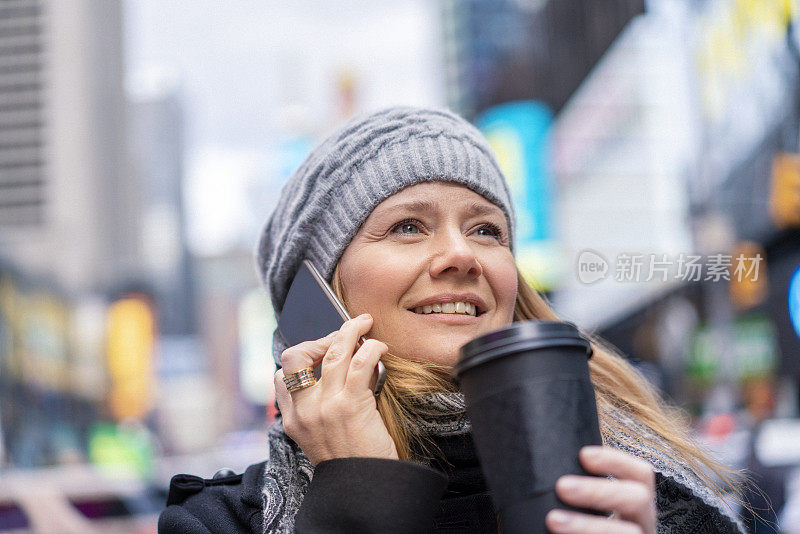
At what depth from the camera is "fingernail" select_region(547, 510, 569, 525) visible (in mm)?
1281

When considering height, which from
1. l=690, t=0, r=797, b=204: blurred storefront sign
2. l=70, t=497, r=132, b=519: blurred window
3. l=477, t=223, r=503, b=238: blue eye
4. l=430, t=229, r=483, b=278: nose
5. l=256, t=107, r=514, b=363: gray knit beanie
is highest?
l=690, t=0, r=797, b=204: blurred storefront sign

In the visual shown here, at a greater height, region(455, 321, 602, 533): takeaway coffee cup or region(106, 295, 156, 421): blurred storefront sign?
region(106, 295, 156, 421): blurred storefront sign

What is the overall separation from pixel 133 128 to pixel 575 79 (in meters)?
123

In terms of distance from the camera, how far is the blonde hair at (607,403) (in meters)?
1.99

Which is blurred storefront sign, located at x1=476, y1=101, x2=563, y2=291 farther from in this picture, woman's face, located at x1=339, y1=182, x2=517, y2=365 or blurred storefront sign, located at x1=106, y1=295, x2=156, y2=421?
blurred storefront sign, located at x1=106, y1=295, x2=156, y2=421

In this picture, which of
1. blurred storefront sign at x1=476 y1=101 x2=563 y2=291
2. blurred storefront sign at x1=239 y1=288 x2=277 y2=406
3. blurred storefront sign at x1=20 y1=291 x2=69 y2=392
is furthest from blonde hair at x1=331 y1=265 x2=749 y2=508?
blurred storefront sign at x1=239 y1=288 x2=277 y2=406

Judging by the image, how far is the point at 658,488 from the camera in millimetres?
1992

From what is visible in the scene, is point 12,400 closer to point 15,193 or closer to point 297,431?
point 297,431

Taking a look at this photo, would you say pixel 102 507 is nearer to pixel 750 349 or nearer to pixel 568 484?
pixel 568 484

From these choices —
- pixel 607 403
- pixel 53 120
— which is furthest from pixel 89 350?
pixel 53 120

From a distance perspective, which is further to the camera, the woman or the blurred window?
the blurred window

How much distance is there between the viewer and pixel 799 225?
13.5 m

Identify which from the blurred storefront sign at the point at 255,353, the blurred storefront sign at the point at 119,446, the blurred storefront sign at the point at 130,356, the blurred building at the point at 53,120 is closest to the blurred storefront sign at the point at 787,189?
the blurred storefront sign at the point at 119,446

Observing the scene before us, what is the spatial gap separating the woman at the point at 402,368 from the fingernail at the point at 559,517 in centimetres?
13
